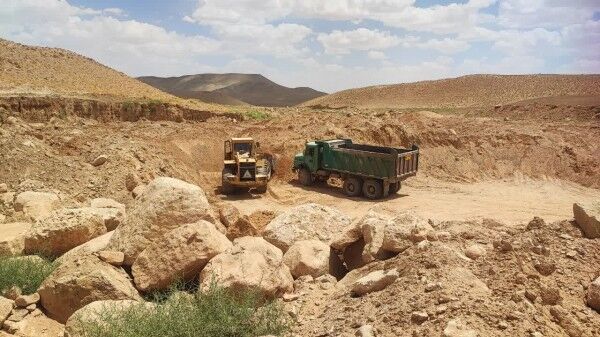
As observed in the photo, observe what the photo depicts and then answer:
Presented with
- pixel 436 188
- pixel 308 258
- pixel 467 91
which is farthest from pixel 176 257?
pixel 467 91

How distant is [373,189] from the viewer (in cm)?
1747

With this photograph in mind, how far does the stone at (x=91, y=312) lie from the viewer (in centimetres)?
596

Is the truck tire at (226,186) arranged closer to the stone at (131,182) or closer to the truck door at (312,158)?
the truck door at (312,158)

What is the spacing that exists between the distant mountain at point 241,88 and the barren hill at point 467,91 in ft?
65.9

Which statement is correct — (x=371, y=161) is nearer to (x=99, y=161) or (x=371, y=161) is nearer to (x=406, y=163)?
(x=406, y=163)

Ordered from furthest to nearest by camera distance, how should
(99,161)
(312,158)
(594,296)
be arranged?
1. (312,158)
2. (99,161)
3. (594,296)

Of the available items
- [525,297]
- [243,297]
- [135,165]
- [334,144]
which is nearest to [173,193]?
[243,297]

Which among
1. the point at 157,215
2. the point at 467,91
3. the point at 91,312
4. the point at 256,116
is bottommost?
the point at 91,312

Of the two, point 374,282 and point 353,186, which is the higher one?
point 374,282

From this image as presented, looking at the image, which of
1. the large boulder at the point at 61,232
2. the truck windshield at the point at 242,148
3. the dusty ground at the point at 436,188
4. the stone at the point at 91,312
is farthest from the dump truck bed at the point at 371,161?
the stone at the point at 91,312

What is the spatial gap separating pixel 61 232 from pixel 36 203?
3.28m

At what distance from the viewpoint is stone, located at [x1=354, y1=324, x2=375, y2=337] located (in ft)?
16.5

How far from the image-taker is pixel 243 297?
6230 mm

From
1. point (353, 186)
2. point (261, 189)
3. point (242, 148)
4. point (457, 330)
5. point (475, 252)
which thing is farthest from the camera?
point (261, 189)
